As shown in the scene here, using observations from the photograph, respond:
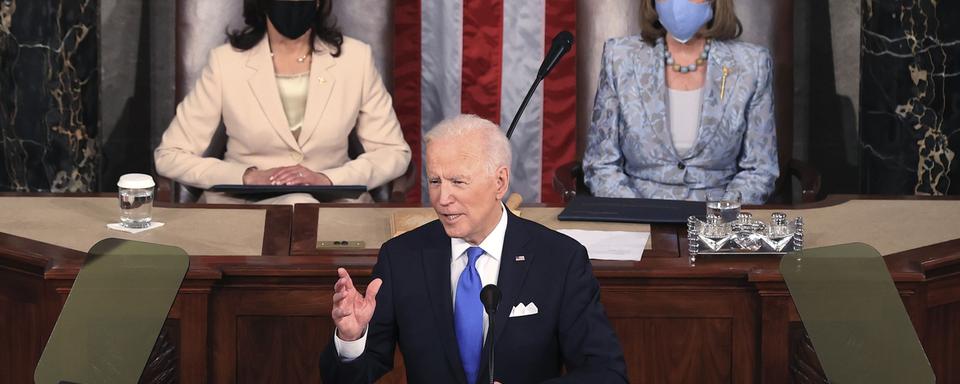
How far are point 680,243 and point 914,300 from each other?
561mm

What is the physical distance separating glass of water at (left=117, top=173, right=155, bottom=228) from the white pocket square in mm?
1348

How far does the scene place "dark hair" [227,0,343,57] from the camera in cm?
525

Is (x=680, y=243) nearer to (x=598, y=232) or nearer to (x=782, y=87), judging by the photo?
(x=598, y=232)

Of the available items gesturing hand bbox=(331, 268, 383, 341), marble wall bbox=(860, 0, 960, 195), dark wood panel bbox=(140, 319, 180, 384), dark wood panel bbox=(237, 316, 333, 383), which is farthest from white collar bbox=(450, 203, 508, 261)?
marble wall bbox=(860, 0, 960, 195)

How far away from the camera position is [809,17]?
20.2ft

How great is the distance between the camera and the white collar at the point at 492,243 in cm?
303

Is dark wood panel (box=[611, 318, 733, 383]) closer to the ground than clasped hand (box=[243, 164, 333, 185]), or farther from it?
closer to the ground

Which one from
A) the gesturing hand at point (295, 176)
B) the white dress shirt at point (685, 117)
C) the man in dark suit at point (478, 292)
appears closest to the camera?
the man in dark suit at point (478, 292)

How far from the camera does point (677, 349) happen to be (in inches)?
144

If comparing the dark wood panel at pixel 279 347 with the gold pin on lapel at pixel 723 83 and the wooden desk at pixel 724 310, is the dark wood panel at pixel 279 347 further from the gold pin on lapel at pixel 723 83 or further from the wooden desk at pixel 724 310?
the gold pin on lapel at pixel 723 83

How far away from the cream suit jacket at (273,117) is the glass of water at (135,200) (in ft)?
3.68

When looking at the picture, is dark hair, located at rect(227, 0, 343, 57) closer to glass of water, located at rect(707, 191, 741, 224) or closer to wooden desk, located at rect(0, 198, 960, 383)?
wooden desk, located at rect(0, 198, 960, 383)

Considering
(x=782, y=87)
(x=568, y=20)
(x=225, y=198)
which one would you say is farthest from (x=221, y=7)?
(x=782, y=87)

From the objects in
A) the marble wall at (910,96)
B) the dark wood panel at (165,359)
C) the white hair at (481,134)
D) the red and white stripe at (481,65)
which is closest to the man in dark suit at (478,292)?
the white hair at (481,134)
